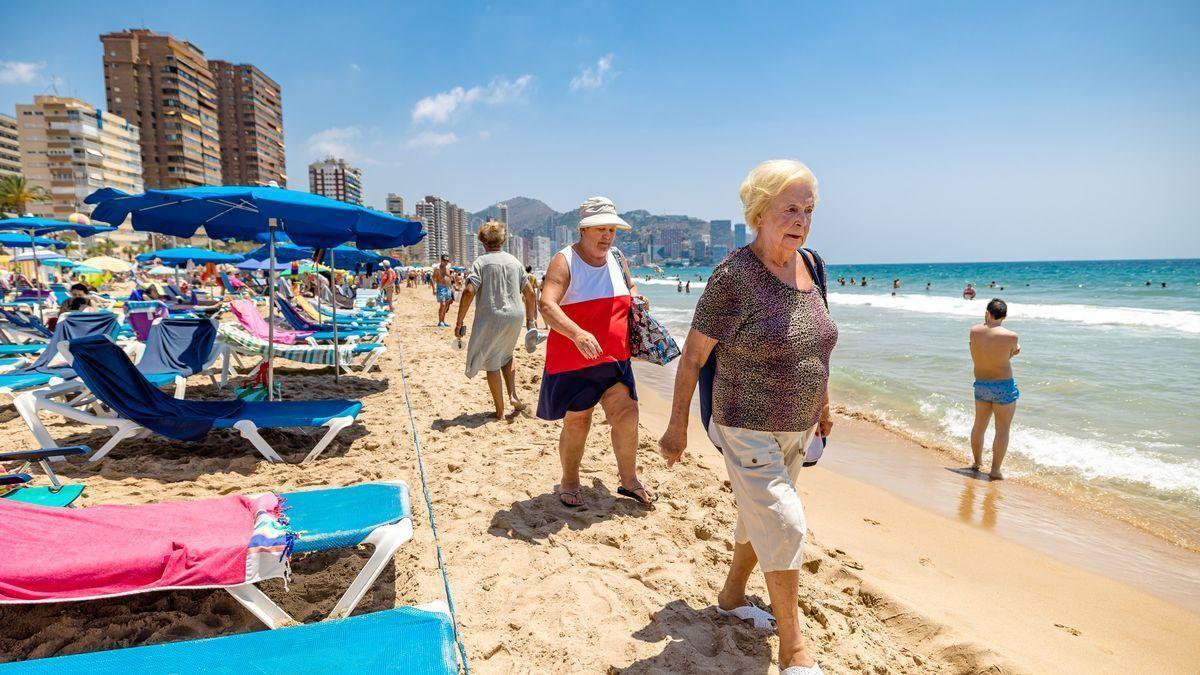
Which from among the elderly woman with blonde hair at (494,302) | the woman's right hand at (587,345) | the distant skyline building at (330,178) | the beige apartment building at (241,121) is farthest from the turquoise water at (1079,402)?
the beige apartment building at (241,121)

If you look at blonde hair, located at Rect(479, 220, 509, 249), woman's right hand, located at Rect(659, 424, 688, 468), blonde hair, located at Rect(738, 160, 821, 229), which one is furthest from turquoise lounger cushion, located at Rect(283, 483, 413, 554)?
blonde hair, located at Rect(479, 220, 509, 249)

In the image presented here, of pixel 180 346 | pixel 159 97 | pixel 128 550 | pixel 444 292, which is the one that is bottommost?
pixel 128 550

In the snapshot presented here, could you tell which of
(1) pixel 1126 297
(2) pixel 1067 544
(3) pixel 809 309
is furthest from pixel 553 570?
(1) pixel 1126 297

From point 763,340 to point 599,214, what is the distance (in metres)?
1.50

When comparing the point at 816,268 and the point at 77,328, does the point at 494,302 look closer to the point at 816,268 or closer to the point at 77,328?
the point at 816,268

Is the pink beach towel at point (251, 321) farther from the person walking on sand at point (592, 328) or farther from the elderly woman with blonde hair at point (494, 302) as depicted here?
the person walking on sand at point (592, 328)

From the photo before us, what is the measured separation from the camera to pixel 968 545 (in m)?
3.80

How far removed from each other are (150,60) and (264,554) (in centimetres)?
11477

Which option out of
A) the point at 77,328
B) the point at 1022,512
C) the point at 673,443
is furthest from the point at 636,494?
the point at 77,328

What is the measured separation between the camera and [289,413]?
14.0 ft

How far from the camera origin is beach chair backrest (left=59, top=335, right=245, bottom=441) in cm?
396

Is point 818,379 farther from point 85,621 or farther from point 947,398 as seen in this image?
point 947,398

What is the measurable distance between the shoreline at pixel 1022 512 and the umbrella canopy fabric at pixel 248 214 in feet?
15.2

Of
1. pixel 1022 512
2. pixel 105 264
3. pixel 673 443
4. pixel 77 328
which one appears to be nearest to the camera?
pixel 673 443
